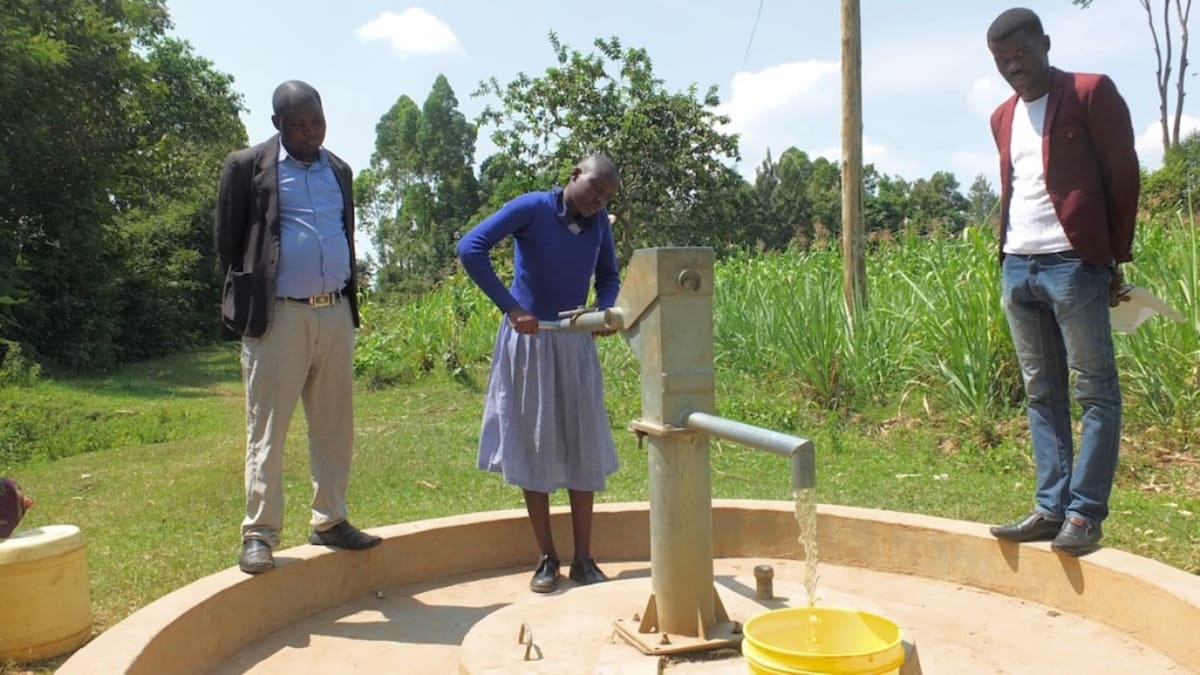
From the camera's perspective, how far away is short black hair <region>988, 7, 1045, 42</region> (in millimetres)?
2570

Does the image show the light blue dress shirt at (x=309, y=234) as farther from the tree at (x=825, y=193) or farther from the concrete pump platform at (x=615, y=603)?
the tree at (x=825, y=193)

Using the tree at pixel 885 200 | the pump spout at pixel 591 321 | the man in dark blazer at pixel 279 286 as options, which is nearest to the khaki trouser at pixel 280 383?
the man in dark blazer at pixel 279 286

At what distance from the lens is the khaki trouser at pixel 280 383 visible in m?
2.66

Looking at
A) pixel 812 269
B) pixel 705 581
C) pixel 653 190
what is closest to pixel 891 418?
pixel 812 269

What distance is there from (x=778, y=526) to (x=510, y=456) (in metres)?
0.91

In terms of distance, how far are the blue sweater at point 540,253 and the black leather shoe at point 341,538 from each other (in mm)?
793

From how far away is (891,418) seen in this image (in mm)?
5590

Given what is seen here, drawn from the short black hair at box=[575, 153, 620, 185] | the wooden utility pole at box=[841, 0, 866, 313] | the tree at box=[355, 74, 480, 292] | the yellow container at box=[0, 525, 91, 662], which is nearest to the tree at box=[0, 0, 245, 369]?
the wooden utility pole at box=[841, 0, 866, 313]

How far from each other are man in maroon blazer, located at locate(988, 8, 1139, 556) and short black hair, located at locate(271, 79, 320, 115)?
185 cm

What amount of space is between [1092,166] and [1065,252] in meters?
0.23

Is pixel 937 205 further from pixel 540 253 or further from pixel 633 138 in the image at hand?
pixel 540 253

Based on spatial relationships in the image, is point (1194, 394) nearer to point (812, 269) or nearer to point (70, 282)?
point (812, 269)

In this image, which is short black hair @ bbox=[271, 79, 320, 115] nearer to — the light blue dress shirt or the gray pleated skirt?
the light blue dress shirt

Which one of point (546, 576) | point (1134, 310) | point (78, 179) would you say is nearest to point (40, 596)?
point (546, 576)
